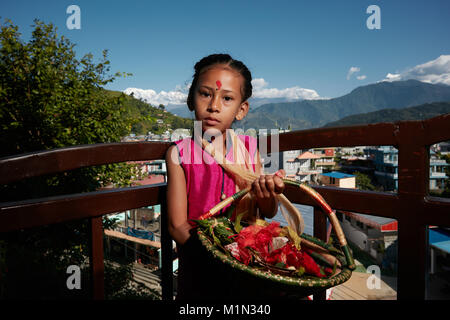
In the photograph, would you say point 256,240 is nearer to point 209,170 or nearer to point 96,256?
point 209,170

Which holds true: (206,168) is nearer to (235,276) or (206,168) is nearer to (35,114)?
(235,276)

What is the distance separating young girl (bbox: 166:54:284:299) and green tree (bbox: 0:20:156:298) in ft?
15.1

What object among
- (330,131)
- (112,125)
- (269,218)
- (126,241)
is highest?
(112,125)

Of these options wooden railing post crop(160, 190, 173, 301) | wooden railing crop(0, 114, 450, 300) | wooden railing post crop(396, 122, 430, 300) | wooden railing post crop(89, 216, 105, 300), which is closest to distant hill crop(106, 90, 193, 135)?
wooden railing post crop(160, 190, 173, 301)

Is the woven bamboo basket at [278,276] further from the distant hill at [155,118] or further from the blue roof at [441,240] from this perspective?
the blue roof at [441,240]

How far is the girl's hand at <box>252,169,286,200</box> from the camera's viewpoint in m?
0.99

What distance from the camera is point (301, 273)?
862 mm

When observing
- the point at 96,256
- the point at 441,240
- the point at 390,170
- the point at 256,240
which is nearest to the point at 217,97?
the point at 256,240

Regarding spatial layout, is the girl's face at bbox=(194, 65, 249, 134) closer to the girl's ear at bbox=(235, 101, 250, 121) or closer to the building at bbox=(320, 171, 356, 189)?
the girl's ear at bbox=(235, 101, 250, 121)

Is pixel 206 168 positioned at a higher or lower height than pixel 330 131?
lower

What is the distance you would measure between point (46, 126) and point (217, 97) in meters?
4.96

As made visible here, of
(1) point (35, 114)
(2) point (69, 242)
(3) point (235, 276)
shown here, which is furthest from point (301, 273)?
(2) point (69, 242)
